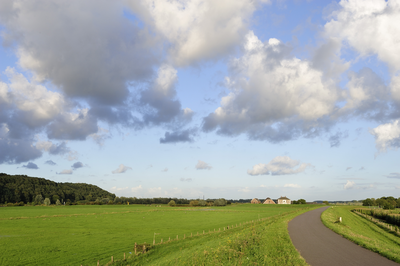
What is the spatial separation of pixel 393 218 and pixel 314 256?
3340 inches

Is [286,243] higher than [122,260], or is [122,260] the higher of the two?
[286,243]

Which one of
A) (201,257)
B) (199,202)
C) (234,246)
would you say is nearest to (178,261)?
(201,257)

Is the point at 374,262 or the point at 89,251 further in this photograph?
the point at 89,251

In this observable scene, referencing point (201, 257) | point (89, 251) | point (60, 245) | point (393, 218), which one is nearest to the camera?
point (201, 257)

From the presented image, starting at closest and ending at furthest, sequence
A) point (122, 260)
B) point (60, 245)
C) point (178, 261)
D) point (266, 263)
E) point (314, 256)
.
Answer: point (266, 263) < point (314, 256) < point (178, 261) < point (122, 260) < point (60, 245)

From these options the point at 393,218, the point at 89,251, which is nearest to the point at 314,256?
the point at 89,251

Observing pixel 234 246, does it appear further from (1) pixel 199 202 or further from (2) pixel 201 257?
(1) pixel 199 202

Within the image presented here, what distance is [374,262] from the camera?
16500mm

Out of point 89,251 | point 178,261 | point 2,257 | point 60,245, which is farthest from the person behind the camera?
point 60,245

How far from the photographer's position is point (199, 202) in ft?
654

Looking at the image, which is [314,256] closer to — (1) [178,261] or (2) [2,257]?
(1) [178,261]

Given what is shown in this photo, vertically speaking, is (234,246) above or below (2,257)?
above

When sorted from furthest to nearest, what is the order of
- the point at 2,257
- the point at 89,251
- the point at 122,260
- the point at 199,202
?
1. the point at 199,202
2. the point at 89,251
3. the point at 2,257
4. the point at 122,260

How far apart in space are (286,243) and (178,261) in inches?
377
